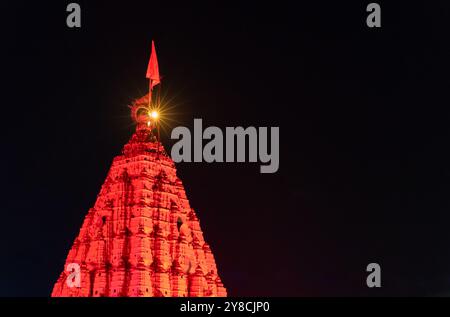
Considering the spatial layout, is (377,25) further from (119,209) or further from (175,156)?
(119,209)

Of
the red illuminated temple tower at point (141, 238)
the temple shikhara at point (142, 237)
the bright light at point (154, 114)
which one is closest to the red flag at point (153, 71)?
the temple shikhara at point (142, 237)

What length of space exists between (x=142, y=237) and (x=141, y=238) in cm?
12

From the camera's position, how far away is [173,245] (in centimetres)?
5709

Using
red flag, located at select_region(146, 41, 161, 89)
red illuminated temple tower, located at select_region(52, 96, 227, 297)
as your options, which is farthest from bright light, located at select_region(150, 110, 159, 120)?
red flag, located at select_region(146, 41, 161, 89)

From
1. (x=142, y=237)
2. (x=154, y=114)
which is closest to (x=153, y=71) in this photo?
(x=154, y=114)

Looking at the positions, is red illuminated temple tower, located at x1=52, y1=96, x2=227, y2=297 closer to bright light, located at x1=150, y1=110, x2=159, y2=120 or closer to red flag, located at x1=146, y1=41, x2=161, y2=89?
bright light, located at x1=150, y1=110, x2=159, y2=120

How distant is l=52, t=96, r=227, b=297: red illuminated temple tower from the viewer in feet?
177

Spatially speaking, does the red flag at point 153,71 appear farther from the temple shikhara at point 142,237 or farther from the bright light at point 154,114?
the bright light at point 154,114

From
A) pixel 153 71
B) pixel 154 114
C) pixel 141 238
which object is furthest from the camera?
pixel 154 114

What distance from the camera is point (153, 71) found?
62.1 meters

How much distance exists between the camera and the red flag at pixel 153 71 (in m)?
62.0

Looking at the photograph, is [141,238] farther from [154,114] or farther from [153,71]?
[153,71]
